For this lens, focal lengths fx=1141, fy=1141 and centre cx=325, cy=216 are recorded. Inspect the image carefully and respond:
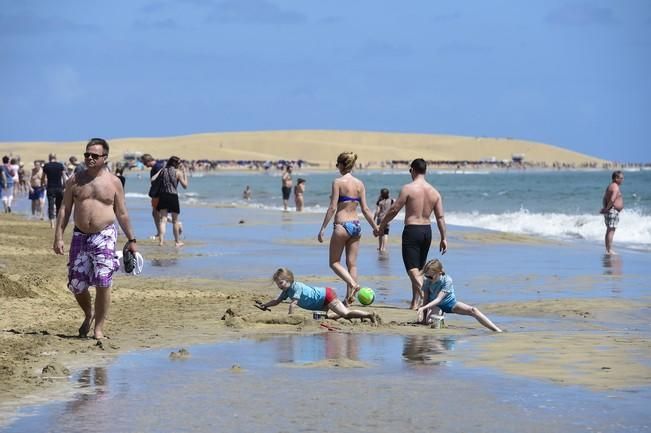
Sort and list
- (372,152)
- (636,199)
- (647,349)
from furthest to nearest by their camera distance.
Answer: (372,152)
(636,199)
(647,349)

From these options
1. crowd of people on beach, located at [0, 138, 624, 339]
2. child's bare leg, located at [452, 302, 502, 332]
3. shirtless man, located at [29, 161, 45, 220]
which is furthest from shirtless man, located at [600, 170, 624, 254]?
shirtless man, located at [29, 161, 45, 220]

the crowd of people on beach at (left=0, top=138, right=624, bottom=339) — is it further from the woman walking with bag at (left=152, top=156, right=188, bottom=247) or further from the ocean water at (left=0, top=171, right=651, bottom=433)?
the woman walking with bag at (left=152, top=156, right=188, bottom=247)

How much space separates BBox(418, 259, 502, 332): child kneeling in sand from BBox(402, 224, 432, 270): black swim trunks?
1050 mm

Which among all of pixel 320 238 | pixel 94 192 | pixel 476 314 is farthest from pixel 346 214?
pixel 94 192

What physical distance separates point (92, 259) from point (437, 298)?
3110 mm

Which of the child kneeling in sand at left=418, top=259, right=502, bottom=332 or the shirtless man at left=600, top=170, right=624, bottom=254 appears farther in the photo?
the shirtless man at left=600, top=170, right=624, bottom=254

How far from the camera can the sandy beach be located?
7.68 m

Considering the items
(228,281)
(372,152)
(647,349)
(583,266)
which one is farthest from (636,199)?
(372,152)

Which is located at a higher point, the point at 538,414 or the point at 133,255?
the point at 133,255

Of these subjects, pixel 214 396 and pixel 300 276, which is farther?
pixel 300 276

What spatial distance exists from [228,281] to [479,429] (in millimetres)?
8510

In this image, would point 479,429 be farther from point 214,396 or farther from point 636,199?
point 636,199

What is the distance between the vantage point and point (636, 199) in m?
64.2

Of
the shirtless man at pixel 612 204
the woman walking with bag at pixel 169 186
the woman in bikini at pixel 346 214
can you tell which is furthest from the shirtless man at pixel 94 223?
the shirtless man at pixel 612 204
